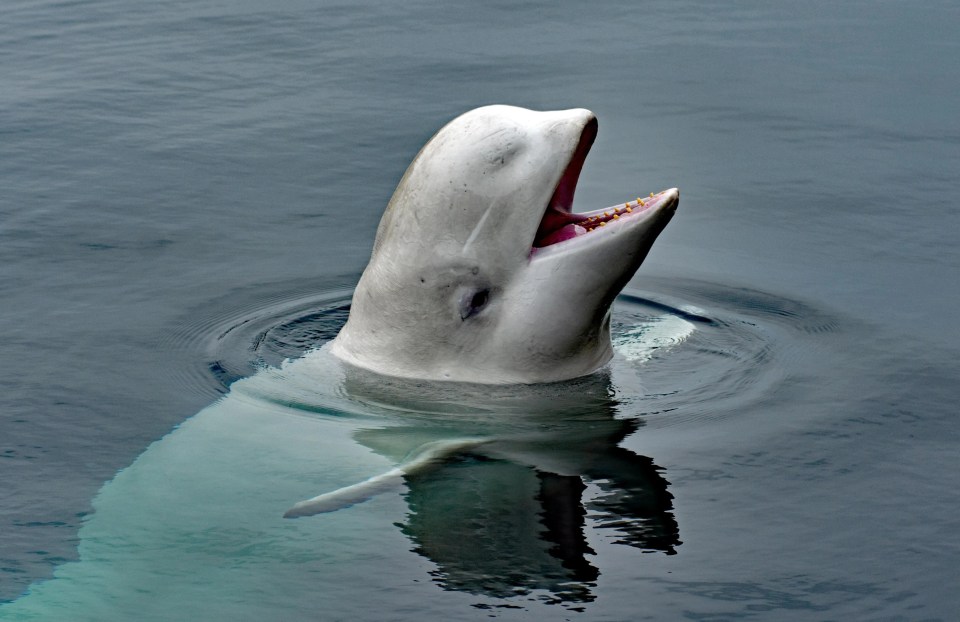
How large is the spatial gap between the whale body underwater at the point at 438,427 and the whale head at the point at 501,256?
0.01m

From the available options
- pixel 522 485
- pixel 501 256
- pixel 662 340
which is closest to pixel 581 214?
pixel 501 256

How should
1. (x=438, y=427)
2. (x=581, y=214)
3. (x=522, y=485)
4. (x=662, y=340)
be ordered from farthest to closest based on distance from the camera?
(x=662, y=340) → (x=581, y=214) → (x=438, y=427) → (x=522, y=485)

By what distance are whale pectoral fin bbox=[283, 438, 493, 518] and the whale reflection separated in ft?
0.12

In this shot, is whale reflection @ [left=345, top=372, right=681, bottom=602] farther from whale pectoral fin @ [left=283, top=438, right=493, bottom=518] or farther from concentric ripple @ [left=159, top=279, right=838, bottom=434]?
concentric ripple @ [left=159, top=279, right=838, bottom=434]

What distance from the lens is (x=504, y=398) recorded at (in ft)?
37.8

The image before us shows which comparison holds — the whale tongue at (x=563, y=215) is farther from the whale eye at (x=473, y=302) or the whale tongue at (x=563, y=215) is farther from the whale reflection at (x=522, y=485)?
the whale reflection at (x=522, y=485)

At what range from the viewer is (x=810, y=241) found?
629 inches

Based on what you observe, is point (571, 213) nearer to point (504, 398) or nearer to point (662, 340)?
point (504, 398)

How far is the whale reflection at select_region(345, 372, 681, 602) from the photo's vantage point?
939 cm

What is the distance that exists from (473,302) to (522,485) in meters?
1.68

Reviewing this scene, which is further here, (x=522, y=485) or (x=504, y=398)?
(x=504, y=398)

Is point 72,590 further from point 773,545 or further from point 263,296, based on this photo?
point 263,296

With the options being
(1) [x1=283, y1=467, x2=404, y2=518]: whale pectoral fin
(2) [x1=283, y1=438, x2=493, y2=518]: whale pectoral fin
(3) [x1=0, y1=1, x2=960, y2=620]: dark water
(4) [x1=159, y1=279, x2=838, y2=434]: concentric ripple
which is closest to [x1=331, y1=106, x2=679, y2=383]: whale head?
(3) [x1=0, y1=1, x2=960, y2=620]: dark water

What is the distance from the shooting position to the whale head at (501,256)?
11016 mm
